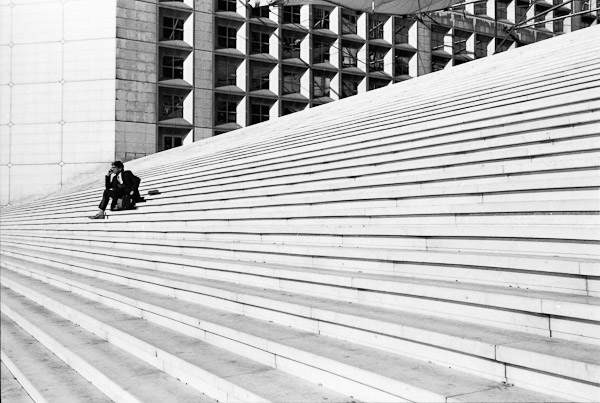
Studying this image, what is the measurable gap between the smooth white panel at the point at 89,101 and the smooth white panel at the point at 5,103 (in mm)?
2885

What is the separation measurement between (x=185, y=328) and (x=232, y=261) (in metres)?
1.57

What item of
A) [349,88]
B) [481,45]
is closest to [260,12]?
[349,88]

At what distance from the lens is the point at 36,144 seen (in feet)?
93.2

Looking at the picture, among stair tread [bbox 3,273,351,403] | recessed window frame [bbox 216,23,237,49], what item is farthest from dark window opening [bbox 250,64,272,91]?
stair tread [bbox 3,273,351,403]

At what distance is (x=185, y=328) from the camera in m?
5.80

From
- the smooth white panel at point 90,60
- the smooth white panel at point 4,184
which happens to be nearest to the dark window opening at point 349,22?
the smooth white panel at point 90,60

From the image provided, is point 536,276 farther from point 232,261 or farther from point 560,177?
point 232,261

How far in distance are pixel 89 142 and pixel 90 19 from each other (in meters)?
5.65

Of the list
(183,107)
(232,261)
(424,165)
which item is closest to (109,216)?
(232,261)

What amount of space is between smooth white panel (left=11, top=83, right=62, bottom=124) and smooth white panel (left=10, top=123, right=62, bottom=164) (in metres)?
0.33

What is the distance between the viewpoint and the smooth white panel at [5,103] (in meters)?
28.6

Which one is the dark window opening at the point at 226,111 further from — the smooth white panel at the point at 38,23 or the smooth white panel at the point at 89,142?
the smooth white panel at the point at 38,23

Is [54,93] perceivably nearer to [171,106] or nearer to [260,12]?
[171,106]

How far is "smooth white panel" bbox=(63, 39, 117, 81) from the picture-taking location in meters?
27.6
